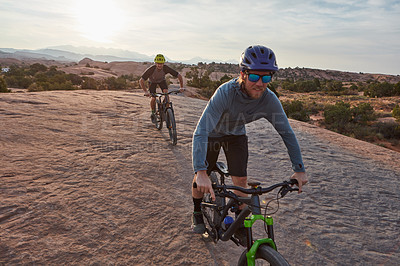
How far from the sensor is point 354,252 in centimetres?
311

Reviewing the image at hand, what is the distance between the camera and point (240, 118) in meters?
2.52

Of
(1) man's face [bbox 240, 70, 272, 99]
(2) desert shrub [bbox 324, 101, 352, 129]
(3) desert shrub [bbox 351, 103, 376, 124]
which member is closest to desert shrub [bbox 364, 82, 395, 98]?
(3) desert shrub [bbox 351, 103, 376, 124]

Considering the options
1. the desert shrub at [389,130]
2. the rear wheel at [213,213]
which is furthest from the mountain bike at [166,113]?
the desert shrub at [389,130]

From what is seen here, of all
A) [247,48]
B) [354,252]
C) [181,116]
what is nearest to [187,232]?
[354,252]

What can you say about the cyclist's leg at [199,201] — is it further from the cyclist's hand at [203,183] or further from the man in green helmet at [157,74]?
the man in green helmet at [157,74]

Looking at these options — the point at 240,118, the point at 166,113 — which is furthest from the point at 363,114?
the point at 240,118

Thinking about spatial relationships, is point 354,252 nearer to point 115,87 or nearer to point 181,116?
point 181,116

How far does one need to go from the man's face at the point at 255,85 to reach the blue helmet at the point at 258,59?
0.19ft

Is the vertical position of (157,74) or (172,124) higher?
(157,74)

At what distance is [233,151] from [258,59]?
100 centimetres

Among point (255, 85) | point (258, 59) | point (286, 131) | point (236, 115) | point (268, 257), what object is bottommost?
point (268, 257)

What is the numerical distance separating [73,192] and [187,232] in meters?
1.79

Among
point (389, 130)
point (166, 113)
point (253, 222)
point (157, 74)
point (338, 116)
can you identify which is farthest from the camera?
point (338, 116)

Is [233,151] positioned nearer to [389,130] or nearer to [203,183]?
[203,183]
